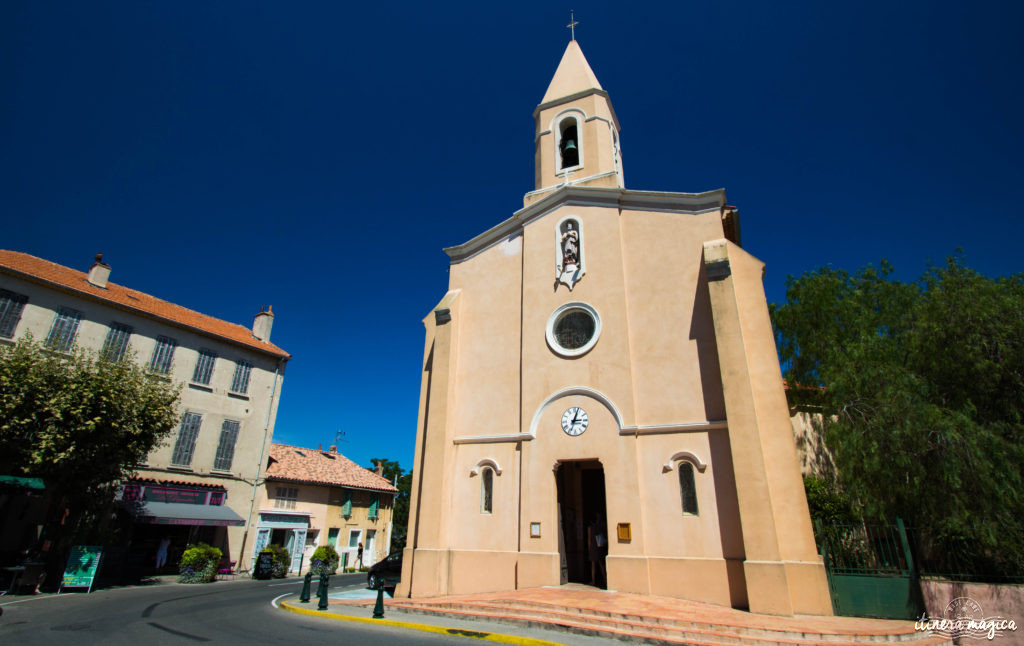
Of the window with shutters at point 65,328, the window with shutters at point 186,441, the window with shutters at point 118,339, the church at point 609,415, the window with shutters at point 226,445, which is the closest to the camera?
the church at point 609,415

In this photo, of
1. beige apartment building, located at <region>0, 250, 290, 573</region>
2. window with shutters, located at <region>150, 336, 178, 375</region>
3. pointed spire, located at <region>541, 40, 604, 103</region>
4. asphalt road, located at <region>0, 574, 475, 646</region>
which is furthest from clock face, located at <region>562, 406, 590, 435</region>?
window with shutters, located at <region>150, 336, 178, 375</region>

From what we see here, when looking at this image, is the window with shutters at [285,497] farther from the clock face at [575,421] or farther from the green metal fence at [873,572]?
the green metal fence at [873,572]

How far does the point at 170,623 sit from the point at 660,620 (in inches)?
375

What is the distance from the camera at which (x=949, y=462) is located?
11.8m

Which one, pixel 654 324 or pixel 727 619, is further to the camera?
pixel 654 324

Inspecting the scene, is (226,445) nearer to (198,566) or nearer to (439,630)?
(198,566)

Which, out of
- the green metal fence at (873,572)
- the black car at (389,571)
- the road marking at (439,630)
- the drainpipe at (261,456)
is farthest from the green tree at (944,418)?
the drainpipe at (261,456)

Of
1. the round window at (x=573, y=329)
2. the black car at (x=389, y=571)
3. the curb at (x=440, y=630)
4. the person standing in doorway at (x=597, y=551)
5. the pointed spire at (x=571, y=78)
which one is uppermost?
the pointed spire at (x=571, y=78)

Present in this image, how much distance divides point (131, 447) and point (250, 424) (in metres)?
7.84

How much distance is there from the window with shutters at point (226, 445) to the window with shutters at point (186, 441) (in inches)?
40.5

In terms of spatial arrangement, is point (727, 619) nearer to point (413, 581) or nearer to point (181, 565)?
point (413, 581)

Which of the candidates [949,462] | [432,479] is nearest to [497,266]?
[432,479]

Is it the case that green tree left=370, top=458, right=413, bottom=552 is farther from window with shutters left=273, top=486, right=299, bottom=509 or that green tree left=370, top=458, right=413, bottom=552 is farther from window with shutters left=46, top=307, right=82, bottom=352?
window with shutters left=46, top=307, right=82, bottom=352

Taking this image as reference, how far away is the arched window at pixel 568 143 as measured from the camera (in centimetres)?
1834
